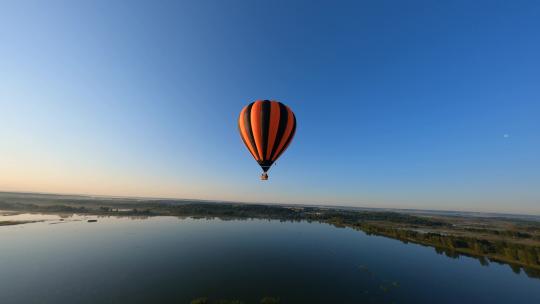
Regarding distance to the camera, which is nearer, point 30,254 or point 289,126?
point 289,126

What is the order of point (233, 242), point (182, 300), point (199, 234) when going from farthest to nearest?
point (199, 234) → point (233, 242) → point (182, 300)

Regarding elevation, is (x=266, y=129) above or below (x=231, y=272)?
above

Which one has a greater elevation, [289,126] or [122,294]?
[289,126]

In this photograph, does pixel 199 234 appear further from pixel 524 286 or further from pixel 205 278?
pixel 524 286

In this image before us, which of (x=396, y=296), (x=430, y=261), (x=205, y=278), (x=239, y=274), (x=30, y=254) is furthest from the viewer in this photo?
(x=430, y=261)

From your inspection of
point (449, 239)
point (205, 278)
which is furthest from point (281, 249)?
point (449, 239)
